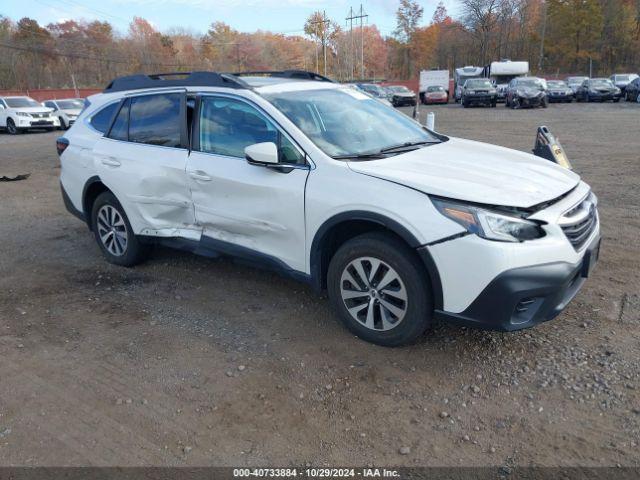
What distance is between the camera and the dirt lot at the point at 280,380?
2.74 m

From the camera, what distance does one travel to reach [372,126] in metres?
4.36

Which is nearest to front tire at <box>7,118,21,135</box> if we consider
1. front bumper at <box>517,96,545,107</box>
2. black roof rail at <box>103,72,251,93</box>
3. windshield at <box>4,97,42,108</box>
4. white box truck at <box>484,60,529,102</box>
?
windshield at <box>4,97,42,108</box>

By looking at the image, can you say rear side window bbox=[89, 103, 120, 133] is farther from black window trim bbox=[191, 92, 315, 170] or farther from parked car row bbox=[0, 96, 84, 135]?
parked car row bbox=[0, 96, 84, 135]

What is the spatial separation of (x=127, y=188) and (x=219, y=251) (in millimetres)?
1247

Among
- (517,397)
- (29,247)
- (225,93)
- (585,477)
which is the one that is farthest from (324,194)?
(29,247)

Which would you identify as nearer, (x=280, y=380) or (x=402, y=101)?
(x=280, y=380)

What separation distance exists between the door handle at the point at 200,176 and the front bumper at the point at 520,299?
7.02 ft

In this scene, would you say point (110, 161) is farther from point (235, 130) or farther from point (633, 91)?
point (633, 91)

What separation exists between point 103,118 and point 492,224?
4.16m

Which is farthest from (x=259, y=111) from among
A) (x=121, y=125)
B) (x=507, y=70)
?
(x=507, y=70)

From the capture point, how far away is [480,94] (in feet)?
99.5

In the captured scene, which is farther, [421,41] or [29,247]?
[421,41]

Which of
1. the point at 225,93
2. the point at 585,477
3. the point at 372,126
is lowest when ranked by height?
the point at 585,477

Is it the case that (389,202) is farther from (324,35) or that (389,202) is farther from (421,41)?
(421,41)
